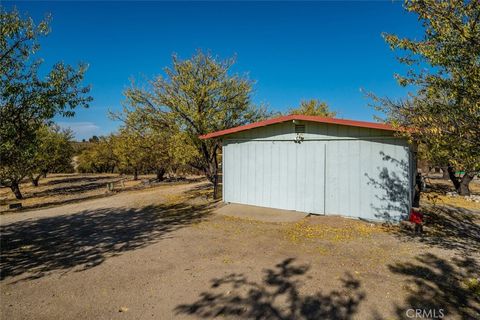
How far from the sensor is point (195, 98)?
12820 mm

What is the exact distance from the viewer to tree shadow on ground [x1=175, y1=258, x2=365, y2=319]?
4109 mm

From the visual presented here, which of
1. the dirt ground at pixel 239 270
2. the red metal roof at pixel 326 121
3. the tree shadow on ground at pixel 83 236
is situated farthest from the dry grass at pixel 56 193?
the red metal roof at pixel 326 121

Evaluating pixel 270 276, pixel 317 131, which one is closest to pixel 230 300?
pixel 270 276

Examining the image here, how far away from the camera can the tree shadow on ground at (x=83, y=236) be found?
6256 mm

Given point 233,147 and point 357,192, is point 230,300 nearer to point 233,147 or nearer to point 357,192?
point 357,192

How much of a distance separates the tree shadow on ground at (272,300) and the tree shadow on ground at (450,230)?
3.75m

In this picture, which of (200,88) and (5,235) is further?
(200,88)

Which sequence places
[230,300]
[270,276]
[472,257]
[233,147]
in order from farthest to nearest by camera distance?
[233,147] → [472,257] → [270,276] → [230,300]

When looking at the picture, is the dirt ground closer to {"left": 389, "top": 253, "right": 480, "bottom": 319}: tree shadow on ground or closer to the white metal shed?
{"left": 389, "top": 253, "right": 480, "bottom": 319}: tree shadow on ground

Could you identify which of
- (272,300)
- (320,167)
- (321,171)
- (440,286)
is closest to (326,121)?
(320,167)

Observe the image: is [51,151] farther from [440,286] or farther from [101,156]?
[440,286]

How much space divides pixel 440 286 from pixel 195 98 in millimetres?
11070

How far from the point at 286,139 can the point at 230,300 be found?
293 inches

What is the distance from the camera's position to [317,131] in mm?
10281
